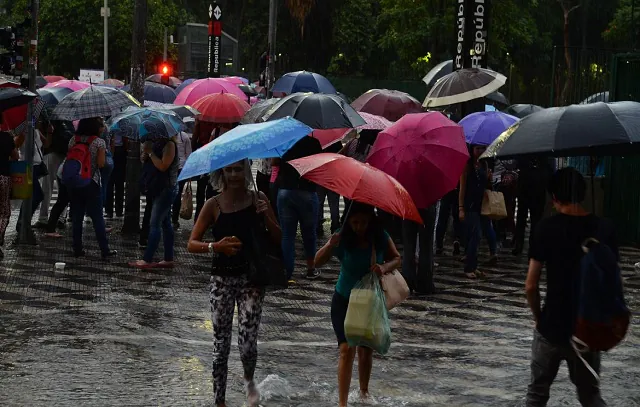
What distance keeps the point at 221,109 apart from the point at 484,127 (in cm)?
417

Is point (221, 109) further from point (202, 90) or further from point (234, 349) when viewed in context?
point (234, 349)

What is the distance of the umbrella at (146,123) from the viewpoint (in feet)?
47.9

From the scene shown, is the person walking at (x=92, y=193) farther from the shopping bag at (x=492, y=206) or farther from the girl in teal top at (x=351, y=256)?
the girl in teal top at (x=351, y=256)

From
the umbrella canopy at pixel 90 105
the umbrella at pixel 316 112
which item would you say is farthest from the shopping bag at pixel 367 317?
the umbrella canopy at pixel 90 105

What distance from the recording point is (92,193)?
51.0ft

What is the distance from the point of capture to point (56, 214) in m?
17.8

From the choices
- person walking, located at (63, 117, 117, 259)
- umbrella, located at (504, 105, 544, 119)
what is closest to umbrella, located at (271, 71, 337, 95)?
umbrella, located at (504, 105, 544, 119)

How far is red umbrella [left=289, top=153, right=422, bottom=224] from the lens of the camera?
7.97m

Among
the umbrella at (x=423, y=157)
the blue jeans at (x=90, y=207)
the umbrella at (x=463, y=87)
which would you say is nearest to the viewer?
the umbrella at (x=423, y=157)

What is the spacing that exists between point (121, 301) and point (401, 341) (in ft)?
10.4

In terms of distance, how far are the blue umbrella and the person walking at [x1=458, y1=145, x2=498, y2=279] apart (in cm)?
659

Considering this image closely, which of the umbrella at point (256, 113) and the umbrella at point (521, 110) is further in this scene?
the umbrella at point (521, 110)

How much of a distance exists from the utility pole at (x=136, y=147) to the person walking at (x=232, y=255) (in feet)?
33.0

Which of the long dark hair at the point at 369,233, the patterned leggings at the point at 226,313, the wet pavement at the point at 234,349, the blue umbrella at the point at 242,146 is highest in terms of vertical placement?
the blue umbrella at the point at 242,146
